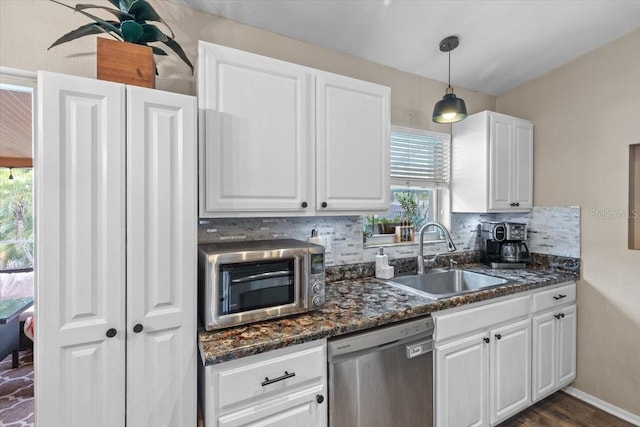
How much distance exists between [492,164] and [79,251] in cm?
263

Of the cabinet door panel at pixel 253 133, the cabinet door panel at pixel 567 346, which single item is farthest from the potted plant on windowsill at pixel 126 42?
the cabinet door panel at pixel 567 346

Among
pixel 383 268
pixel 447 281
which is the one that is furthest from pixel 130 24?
pixel 447 281

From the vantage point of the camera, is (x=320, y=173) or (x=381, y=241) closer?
(x=320, y=173)

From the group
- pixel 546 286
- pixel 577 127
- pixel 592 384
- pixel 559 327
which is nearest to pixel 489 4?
pixel 577 127

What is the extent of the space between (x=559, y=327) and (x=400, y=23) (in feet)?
7.88

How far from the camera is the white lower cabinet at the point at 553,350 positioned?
2196 mm

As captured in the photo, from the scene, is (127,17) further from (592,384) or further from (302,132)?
(592,384)

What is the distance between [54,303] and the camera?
1.04 m

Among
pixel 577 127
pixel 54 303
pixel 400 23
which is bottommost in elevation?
pixel 54 303

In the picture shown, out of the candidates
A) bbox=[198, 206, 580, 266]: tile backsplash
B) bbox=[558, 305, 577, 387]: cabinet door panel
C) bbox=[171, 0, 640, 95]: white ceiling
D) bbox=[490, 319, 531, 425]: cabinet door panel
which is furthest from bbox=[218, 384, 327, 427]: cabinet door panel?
bbox=[558, 305, 577, 387]: cabinet door panel

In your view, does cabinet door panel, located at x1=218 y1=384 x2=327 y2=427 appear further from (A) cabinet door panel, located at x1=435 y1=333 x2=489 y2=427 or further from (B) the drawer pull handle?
(A) cabinet door panel, located at x1=435 y1=333 x2=489 y2=427

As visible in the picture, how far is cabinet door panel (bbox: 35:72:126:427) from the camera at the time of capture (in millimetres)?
1028

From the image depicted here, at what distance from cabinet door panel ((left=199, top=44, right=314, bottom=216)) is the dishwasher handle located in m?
0.88

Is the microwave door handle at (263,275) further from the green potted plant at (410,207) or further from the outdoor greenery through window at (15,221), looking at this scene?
the outdoor greenery through window at (15,221)
